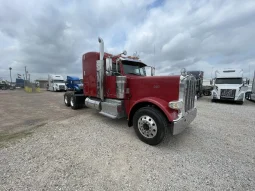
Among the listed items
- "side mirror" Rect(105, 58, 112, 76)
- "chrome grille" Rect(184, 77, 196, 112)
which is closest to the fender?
Answer: "chrome grille" Rect(184, 77, 196, 112)

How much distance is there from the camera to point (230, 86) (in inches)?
408

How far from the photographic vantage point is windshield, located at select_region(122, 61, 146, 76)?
469cm

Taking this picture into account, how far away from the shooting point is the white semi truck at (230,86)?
9.84 meters

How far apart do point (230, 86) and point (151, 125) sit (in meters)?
10.7

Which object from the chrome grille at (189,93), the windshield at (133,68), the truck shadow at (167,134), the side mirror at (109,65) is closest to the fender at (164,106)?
the truck shadow at (167,134)

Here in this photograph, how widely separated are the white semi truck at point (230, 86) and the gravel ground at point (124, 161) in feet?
24.1

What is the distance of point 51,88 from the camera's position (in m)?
24.5

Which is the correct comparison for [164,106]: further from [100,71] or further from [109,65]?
[100,71]

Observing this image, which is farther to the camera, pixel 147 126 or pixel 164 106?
pixel 147 126

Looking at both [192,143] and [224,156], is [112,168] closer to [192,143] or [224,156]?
[192,143]

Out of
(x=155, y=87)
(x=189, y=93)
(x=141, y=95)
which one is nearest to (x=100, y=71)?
(x=141, y=95)

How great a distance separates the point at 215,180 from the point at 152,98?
210cm

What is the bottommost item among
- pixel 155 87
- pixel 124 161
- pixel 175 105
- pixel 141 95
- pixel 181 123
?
pixel 124 161

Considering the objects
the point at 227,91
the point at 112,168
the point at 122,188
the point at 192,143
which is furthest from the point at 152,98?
the point at 227,91
